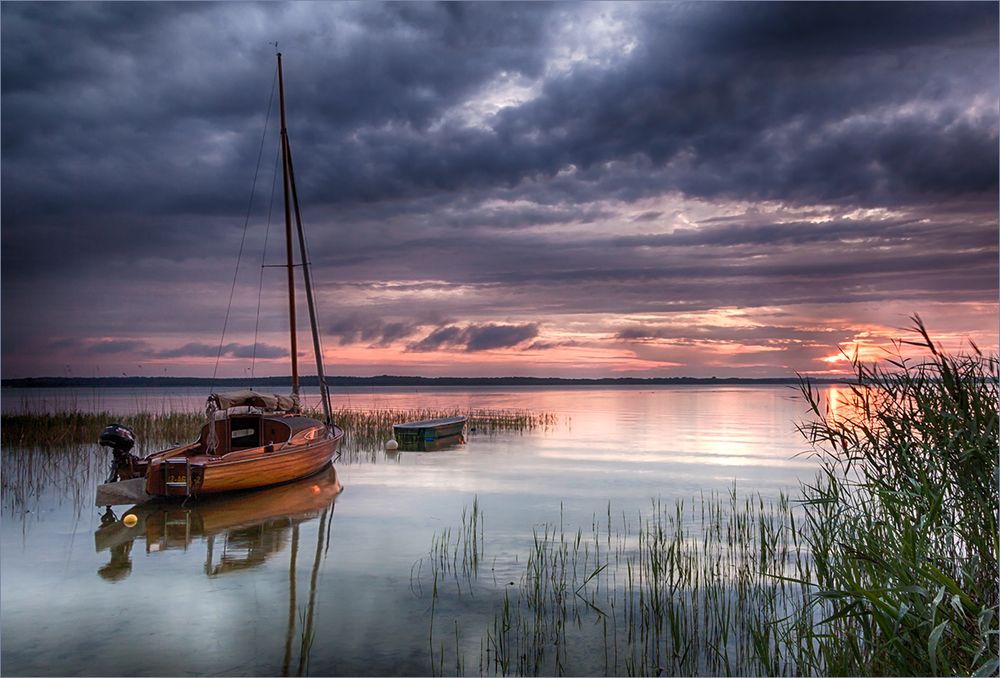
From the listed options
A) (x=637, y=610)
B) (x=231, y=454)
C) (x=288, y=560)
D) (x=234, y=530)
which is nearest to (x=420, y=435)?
(x=231, y=454)

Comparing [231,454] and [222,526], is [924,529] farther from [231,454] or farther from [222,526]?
[231,454]

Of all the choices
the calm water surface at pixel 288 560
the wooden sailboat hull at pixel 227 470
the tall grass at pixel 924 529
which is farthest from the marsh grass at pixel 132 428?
the tall grass at pixel 924 529

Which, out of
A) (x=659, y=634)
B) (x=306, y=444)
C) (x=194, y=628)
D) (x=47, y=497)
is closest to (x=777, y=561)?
(x=659, y=634)

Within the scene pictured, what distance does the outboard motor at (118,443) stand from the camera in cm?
1600

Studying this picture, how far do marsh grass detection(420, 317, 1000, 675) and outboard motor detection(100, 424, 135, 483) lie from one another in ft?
30.0

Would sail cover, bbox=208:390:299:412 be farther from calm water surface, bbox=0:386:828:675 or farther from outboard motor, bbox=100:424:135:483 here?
calm water surface, bbox=0:386:828:675

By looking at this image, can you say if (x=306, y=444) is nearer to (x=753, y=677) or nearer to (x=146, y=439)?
(x=146, y=439)

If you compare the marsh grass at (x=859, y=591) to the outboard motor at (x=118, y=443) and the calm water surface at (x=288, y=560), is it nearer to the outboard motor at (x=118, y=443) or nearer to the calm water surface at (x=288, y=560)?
the calm water surface at (x=288, y=560)

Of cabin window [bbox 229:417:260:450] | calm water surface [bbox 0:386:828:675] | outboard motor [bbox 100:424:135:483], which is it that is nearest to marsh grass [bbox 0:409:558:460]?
calm water surface [bbox 0:386:828:675]

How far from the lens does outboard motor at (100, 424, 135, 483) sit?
16000mm

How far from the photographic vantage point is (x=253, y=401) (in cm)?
1919

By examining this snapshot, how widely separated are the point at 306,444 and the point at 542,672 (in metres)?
12.9

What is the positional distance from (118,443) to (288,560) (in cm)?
649

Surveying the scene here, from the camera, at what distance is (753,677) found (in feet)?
22.7
